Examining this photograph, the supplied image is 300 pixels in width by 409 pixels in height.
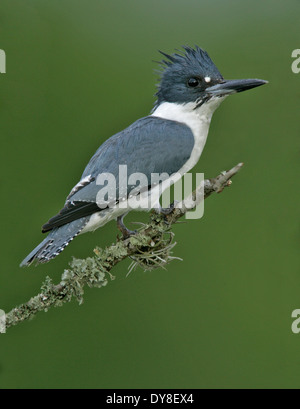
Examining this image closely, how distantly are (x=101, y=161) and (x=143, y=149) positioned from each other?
0.26m

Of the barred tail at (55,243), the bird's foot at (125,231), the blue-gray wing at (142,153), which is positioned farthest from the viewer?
the bird's foot at (125,231)

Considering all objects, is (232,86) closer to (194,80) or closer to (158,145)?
(194,80)

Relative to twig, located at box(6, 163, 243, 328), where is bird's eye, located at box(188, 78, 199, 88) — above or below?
above

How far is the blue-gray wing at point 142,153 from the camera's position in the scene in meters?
3.01

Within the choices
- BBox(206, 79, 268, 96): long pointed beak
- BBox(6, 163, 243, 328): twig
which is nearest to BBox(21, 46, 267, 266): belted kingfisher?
BBox(206, 79, 268, 96): long pointed beak

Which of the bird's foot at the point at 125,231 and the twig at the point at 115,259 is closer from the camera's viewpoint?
the twig at the point at 115,259

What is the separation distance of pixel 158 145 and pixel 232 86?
55 centimetres

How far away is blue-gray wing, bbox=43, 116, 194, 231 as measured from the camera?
3.01 meters

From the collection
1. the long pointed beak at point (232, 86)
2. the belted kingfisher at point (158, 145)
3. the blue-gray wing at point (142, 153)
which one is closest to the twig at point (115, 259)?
the belted kingfisher at point (158, 145)

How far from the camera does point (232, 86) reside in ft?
10.2

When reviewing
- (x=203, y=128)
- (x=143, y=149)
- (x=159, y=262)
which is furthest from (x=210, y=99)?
(x=159, y=262)

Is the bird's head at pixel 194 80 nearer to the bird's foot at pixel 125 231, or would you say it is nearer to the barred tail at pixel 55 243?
the bird's foot at pixel 125 231

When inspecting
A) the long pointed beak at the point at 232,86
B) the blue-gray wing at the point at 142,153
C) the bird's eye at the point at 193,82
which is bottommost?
the blue-gray wing at the point at 142,153

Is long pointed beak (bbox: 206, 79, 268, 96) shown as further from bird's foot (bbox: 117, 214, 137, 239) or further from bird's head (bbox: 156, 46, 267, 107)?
bird's foot (bbox: 117, 214, 137, 239)
